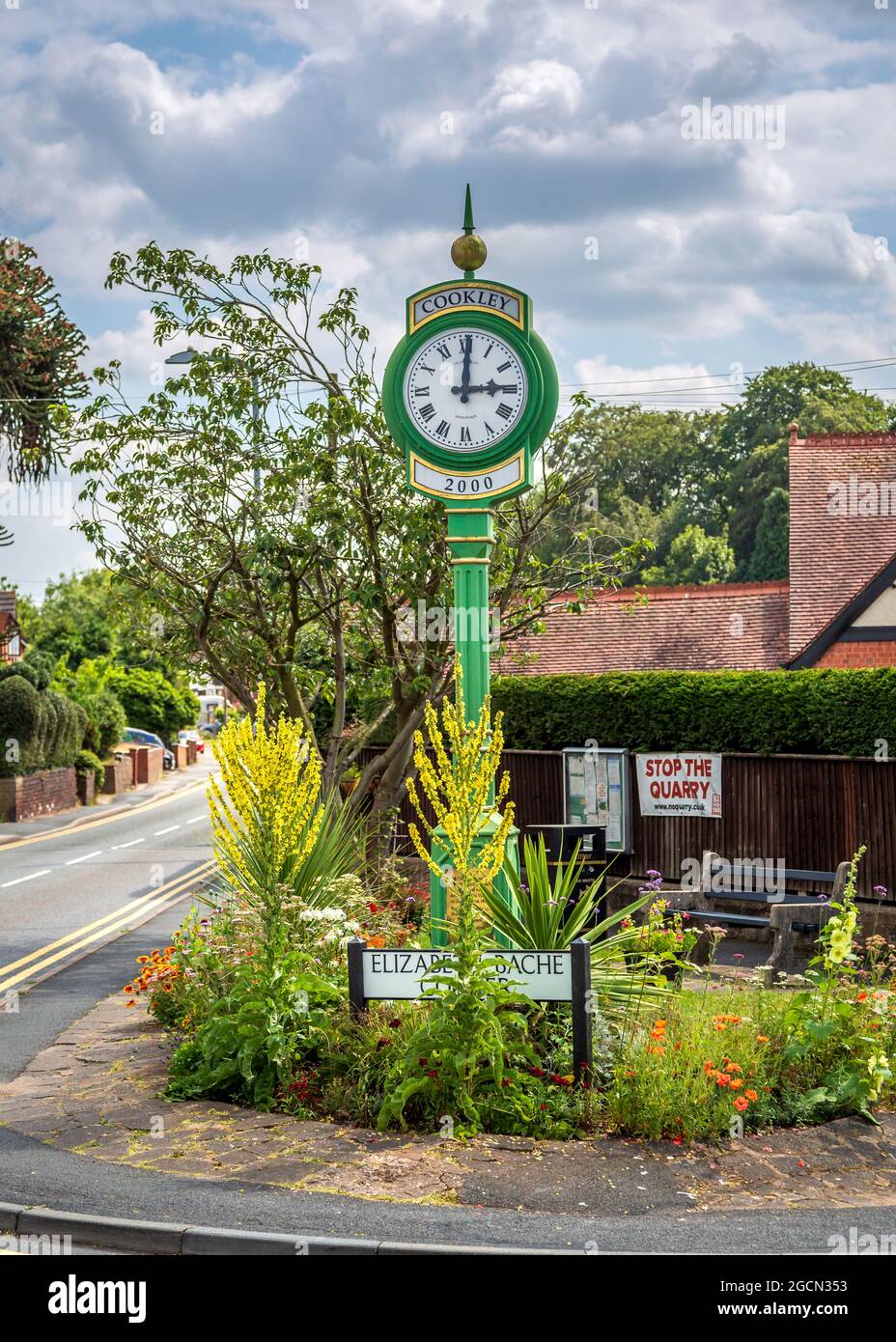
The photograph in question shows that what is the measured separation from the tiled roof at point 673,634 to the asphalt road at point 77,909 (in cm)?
783

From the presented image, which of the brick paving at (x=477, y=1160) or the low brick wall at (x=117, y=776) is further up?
the low brick wall at (x=117, y=776)

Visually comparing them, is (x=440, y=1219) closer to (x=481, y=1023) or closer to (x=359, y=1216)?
(x=359, y=1216)

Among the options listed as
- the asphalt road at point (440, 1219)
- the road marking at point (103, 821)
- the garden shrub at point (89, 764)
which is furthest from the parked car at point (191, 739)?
the asphalt road at point (440, 1219)

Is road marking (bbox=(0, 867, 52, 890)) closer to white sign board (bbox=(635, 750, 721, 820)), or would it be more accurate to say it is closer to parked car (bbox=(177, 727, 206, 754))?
white sign board (bbox=(635, 750, 721, 820))

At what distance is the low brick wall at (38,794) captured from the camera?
32.8 m

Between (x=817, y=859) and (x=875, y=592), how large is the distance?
5.90m

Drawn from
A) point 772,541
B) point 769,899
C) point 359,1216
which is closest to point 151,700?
point 772,541

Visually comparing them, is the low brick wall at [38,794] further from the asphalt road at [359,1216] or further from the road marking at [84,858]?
the asphalt road at [359,1216]

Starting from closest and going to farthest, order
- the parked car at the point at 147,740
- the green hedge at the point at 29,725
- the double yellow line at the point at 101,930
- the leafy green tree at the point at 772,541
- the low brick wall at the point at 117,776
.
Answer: the double yellow line at the point at 101,930
the green hedge at the point at 29,725
the low brick wall at the point at 117,776
the leafy green tree at the point at 772,541
the parked car at the point at 147,740

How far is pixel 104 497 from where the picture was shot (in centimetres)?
1421

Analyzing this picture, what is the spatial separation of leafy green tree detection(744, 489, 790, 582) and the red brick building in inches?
1127

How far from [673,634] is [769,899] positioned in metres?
11.4

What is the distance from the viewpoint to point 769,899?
51.0ft

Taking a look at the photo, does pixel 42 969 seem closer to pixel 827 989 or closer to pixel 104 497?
pixel 104 497
